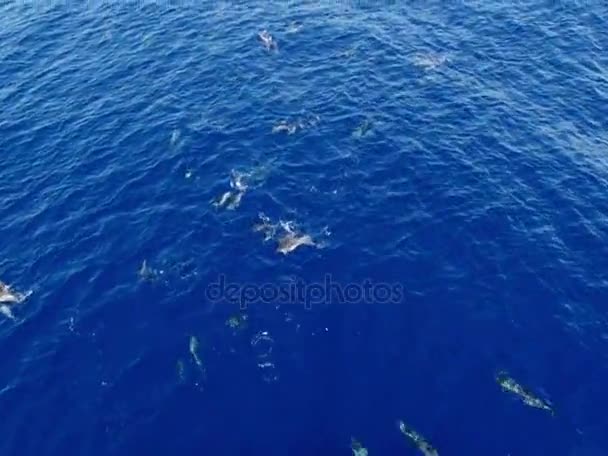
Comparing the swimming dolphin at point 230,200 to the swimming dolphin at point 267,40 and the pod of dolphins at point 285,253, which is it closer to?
the pod of dolphins at point 285,253

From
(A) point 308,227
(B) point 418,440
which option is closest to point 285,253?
(A) point 308,227

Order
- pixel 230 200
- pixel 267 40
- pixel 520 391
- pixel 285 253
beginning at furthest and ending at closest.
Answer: pixel 267 40 → pixel 230 200 → pixel 285 253 → pixel 520 391

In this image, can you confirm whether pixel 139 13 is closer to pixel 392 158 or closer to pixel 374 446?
pixel 392 158

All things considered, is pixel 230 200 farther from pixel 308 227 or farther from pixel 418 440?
pixel 418 440

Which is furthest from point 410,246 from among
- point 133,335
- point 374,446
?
point 133,335

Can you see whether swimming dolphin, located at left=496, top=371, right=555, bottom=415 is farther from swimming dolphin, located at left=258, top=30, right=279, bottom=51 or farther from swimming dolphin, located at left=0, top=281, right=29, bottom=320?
swimming dolphin, located at left=258, top=30, right=279, bottom=51

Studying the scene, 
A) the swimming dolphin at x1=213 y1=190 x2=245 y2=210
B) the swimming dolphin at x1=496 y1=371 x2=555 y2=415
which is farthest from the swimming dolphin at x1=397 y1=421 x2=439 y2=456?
the swimming dolphin at x1=213 y1=190 x2=245 y2=210

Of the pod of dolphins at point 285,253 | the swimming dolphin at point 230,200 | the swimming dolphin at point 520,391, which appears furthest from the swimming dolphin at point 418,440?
the swimming dolphin at point 230,200

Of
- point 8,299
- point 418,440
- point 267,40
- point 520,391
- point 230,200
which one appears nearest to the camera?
point 418,440
